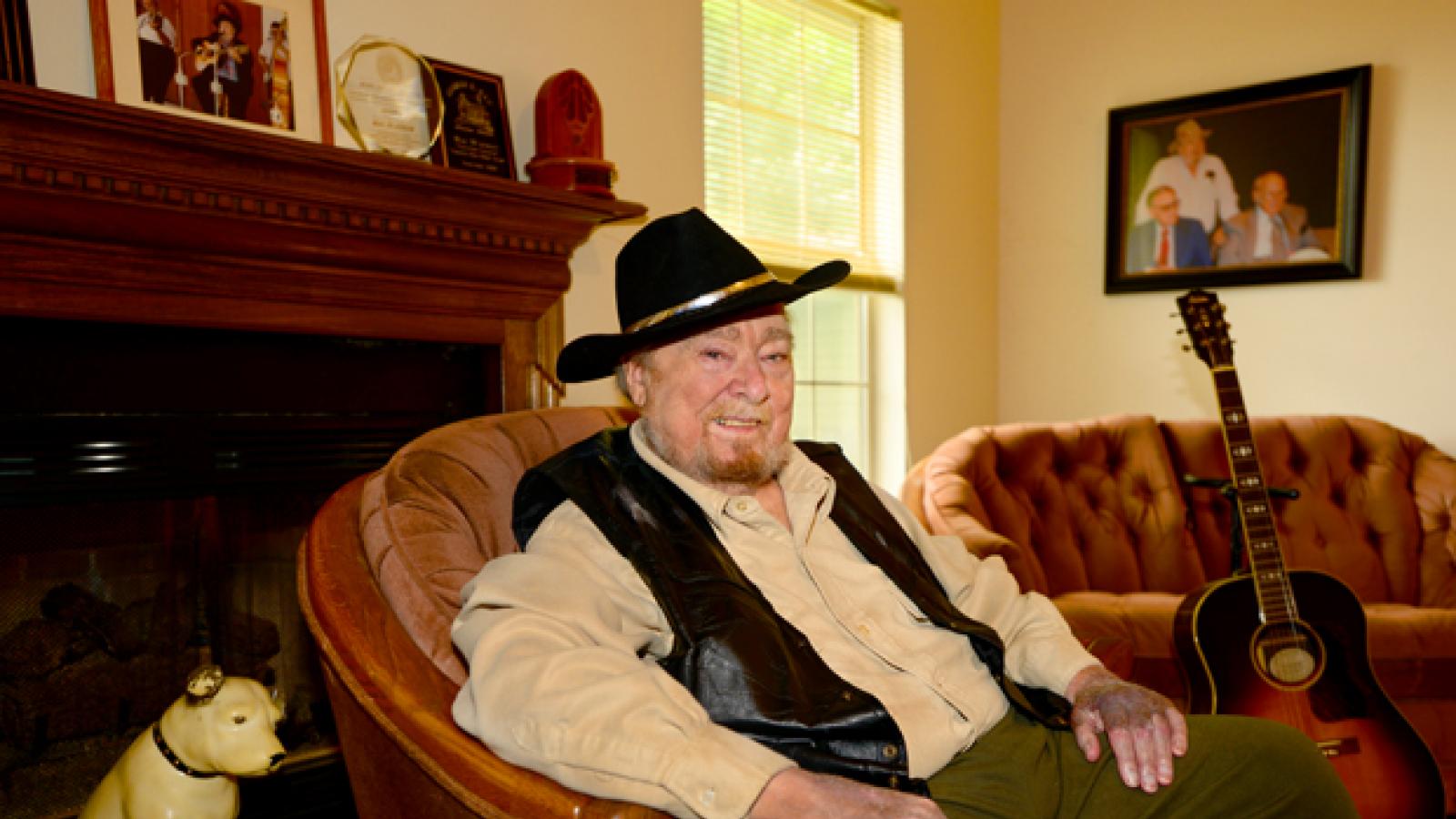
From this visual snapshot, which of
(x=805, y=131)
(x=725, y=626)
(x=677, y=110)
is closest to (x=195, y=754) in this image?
(x=725, y=626)

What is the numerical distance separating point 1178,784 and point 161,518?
5.95 feet

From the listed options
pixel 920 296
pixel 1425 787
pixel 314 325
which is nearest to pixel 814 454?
pixel 314 325

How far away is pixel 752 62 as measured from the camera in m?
3.23

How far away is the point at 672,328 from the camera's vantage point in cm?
146

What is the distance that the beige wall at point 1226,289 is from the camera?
341 centimetres

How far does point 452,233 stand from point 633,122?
811mm

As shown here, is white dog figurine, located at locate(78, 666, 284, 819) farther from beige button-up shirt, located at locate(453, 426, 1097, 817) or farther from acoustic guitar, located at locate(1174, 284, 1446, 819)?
acoustic guitar, located at locate(1174, 284, 1446, 819)

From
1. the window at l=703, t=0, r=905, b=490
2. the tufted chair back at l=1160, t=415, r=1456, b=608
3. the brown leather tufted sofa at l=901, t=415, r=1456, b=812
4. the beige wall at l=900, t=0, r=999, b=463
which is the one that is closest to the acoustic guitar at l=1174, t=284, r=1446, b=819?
the brown leather tufted sofa at l=901, t=415, r=1456, b=812

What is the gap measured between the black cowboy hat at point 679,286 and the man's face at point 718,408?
4 cm

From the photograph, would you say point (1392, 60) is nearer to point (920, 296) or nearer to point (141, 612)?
point (920, 296)

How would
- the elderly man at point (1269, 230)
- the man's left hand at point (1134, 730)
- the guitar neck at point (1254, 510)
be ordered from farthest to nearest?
the elderly man at point (1269, 230) → the guitar neck at point (1254, 510) → the man's left hand at point (1134, 730)

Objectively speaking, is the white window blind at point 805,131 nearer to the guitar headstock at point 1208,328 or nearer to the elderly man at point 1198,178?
the elderly man at point 1198,178

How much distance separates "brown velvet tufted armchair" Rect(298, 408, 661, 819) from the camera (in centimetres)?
106

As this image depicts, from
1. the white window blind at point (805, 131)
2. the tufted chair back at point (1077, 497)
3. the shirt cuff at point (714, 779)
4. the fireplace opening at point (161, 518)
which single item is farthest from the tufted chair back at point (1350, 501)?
the shirt cuff at point (714, 779)
